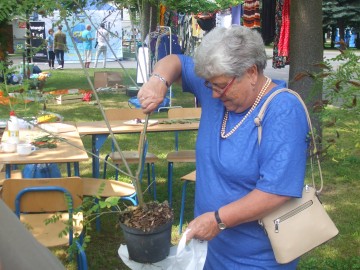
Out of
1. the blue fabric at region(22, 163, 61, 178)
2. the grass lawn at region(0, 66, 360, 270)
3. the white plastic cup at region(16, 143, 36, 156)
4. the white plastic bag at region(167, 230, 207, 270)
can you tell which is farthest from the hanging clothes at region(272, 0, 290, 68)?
the white plastic bag at region(167, 230, 207, 270)

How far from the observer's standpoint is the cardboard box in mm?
13359

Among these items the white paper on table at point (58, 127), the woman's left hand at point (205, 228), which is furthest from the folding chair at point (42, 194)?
the white paper on table at point (58, 127)

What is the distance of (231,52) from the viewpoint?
186cm

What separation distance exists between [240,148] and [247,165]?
7cm

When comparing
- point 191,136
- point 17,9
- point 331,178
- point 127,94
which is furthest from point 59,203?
point 127,94

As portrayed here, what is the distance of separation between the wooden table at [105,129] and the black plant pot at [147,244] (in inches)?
121

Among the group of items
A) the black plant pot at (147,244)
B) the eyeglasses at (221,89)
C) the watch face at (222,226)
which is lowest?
the black plant pot at (147,244)

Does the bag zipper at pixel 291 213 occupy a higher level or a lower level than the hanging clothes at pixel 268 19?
lower

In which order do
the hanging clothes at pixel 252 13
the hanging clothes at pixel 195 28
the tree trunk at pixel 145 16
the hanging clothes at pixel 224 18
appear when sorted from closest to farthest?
1. the tree trunk at pixel 145 16
2. the hanging clothes at pixel 252 13
3. the hanging clothes at pixel 224 18
4. the hanging clothes at pixel 195 28

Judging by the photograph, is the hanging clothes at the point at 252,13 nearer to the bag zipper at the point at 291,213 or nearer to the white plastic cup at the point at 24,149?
the white plastic cup at the point at 24,149

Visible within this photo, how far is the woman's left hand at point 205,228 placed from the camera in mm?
1915

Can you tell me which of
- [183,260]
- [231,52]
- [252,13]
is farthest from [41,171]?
[252,13]

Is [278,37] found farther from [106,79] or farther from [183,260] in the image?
[106,79]

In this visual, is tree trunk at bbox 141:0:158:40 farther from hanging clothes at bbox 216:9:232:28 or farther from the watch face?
hanging clothes at bbox 216:9:232:28
